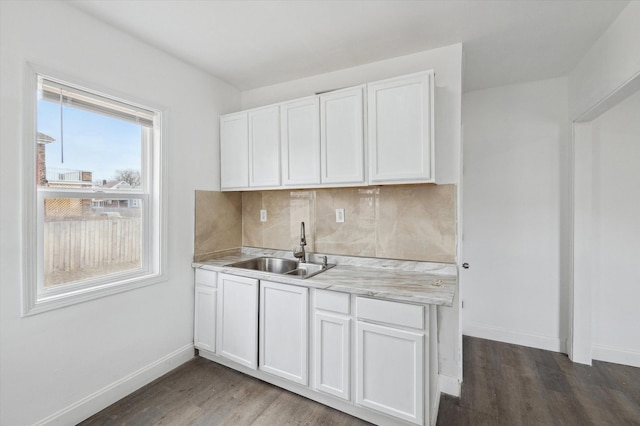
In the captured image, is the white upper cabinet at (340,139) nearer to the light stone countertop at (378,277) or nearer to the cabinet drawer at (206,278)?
the light stone countertop at (378,277)

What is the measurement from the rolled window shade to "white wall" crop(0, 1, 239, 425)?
0.09 meters

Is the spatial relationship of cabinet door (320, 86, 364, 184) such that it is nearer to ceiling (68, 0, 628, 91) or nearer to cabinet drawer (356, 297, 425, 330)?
ceiling (68, 0, 628, 91)

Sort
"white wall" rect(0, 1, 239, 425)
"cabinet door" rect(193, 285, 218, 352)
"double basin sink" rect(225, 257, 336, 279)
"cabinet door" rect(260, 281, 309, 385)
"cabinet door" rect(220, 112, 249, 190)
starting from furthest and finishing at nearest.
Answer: "cabinet door" rect(220, 112, 249, 190), "double basin sink" rect(225, 257, 336, 279), "cabinet door" rect(193, 285, 218, 352), "cabinet door" rect(260, 281, 309, 385), "white wall" rect(0, 1, 239, 425)

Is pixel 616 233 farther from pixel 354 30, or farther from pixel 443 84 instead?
pixel 354 30

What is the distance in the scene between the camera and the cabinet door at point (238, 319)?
2227 millimetres

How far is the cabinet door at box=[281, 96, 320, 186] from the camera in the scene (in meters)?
2.31

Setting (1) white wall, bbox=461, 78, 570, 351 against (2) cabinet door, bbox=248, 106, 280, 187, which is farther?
(1) white wall, bbox=461, 78, 570, 351

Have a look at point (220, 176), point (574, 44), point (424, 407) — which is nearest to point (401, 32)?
point (574, 44)

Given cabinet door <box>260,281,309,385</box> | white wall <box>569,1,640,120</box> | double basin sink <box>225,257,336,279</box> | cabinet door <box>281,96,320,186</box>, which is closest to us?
white wall <box>569,1,640,120</box>

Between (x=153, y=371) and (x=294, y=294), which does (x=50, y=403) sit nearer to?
(x=153, y=371)

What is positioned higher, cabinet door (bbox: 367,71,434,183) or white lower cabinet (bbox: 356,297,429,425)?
cabinet door (bbox: 367,71,434,183)

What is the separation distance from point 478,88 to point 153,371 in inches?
158

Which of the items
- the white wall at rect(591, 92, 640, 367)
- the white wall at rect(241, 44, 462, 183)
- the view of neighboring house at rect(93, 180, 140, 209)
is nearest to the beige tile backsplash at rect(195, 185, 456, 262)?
the white wall at rect(241, 44, 462, 183)

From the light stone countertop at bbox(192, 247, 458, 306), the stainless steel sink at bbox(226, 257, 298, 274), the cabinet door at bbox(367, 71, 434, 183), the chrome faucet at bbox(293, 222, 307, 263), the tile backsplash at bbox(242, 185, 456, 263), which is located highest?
the cabinet door at bbox(367, 71, 434, 183)
